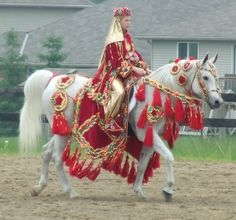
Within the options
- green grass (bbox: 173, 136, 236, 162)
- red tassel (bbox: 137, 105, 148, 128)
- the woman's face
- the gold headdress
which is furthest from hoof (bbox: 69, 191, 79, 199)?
green grass (bbox: 173, 136, 236, 162)

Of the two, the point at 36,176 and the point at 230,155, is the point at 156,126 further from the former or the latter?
the point at 230,155

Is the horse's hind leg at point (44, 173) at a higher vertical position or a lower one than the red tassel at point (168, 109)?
lower

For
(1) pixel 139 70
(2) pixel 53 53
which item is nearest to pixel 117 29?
(1) pixel 139 70

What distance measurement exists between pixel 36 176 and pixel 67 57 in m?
31.6

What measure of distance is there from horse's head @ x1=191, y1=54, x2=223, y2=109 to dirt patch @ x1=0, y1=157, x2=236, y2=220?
1057mm

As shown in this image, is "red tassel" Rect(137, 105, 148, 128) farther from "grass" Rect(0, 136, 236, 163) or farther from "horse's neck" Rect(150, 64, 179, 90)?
"grass" Rect(0, 136, 236, 163)

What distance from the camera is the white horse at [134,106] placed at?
11367 millimetres

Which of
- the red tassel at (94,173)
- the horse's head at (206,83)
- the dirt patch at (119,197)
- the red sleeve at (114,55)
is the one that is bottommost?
the dirt patch at (119,197)

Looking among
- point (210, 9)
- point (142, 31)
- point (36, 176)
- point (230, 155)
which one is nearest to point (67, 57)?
point (142, 31)

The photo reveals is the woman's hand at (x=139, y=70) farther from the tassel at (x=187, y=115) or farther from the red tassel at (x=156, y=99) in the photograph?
the tassel at (x=187, y=115)

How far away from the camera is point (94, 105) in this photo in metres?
11.7

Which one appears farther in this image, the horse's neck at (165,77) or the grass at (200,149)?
the grass at (200,149)

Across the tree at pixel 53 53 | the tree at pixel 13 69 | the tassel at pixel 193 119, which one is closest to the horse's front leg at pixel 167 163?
the tassel at pixel 193 119

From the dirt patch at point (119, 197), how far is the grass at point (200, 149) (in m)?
1.38
